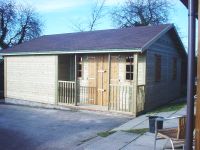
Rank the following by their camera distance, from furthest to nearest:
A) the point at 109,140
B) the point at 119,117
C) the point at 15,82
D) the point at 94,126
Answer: the point at 15,82 → the point at 119,117 → the point at 94,126 → the point at 109,140

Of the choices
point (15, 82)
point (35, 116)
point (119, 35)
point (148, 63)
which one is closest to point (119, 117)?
point (148, 63)

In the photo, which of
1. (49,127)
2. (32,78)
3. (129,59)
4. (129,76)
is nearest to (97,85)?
(129,76)

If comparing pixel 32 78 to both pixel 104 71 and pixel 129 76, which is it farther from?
pixel 129 76

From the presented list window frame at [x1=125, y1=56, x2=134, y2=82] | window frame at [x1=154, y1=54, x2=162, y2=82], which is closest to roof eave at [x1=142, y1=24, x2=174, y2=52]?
window frame at [x1=154, y1=54, x2=162, y2=82]

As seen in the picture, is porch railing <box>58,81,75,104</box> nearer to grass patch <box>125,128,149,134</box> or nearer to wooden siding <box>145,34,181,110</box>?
wooden siding <box>145,34,181,110</box>

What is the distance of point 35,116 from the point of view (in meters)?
13.1

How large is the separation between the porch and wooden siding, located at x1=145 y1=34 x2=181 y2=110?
860mm

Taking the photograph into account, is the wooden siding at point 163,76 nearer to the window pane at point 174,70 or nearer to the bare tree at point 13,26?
the window pane at point 174,70

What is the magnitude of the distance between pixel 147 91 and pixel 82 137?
535 cm

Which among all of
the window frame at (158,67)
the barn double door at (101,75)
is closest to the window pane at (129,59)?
the barn double door at (101,75)

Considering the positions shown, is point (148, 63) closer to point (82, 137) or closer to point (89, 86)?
point (89, 86)

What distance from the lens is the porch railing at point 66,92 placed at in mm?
14907

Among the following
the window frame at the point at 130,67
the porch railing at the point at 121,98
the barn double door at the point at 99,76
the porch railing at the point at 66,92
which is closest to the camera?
the porch railing at the point at 121,98

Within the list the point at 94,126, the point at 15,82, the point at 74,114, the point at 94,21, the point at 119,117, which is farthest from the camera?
the point at 94,21
